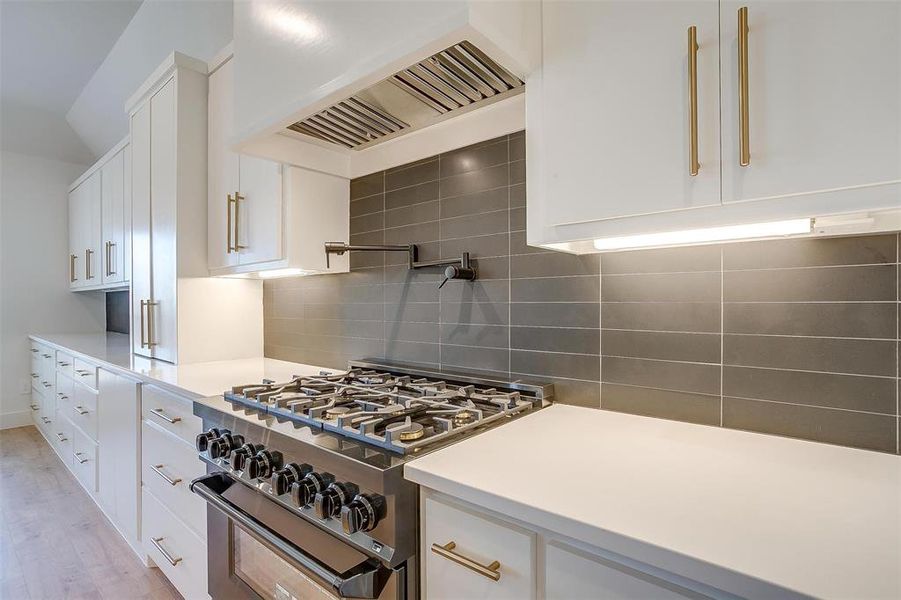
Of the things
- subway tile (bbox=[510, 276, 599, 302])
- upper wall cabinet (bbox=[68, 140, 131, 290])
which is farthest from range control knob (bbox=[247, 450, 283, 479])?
upper wall cabinet (bbox=[68, 140, 131, 290])

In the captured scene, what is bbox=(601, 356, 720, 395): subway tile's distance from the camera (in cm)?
111

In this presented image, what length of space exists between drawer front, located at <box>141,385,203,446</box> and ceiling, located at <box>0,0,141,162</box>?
2.48 meters

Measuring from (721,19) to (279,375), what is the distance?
1.90 meters

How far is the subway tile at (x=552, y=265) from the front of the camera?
4.31ft

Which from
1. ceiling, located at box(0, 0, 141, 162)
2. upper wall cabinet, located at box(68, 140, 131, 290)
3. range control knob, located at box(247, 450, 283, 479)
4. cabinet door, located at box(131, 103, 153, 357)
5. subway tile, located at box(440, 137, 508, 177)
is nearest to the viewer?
range control knob, located at box(247, 450, 283, 479)

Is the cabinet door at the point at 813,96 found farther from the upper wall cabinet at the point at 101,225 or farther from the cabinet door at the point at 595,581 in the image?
the upper wall cabinet at the point at 101,225

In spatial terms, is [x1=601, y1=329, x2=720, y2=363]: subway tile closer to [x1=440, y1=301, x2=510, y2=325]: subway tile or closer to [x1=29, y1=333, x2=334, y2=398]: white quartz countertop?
[x1=440, y1=301, x2=510, y2=325]: subway tile

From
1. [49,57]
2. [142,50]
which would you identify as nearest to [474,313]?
[142,50]

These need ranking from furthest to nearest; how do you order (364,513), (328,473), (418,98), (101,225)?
(101,225), (418,98), (328,473), (364,513)

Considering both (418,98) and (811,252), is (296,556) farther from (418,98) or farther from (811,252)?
(811,252)

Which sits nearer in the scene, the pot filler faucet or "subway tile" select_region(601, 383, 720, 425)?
"subway tile" select_region(601, 383, 720, 425)

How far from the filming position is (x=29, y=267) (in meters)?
4.51

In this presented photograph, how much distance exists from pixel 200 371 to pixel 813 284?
2.25 m

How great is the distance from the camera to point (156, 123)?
248 cm
